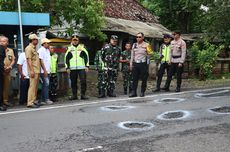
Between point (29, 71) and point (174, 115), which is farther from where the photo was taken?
point (29, 71)

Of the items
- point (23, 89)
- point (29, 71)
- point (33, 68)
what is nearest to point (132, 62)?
point (33, 68)

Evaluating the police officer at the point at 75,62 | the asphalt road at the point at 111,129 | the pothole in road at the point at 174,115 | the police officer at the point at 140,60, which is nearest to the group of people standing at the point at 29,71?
the police officer at the point at 75,62

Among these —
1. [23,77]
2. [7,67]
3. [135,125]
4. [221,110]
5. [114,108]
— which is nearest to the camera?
[135,125]

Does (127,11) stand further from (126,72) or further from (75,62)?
(75,62)

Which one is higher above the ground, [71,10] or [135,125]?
[71,10]

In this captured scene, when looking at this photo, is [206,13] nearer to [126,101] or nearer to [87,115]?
[126,101]

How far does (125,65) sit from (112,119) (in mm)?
4915

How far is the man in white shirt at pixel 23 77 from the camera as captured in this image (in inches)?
414

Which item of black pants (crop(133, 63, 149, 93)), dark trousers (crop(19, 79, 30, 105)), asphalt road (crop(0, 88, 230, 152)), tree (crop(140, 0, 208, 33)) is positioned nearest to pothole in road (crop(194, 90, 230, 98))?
asphalt road (crop(0, 88, 230, 152))

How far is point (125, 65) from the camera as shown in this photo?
1295cm

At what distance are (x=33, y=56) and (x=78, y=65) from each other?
1.49m

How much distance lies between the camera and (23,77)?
10.6 m

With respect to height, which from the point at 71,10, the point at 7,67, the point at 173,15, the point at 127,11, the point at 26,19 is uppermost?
the point at 173,15

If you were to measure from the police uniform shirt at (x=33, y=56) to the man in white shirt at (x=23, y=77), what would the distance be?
0.97ft
